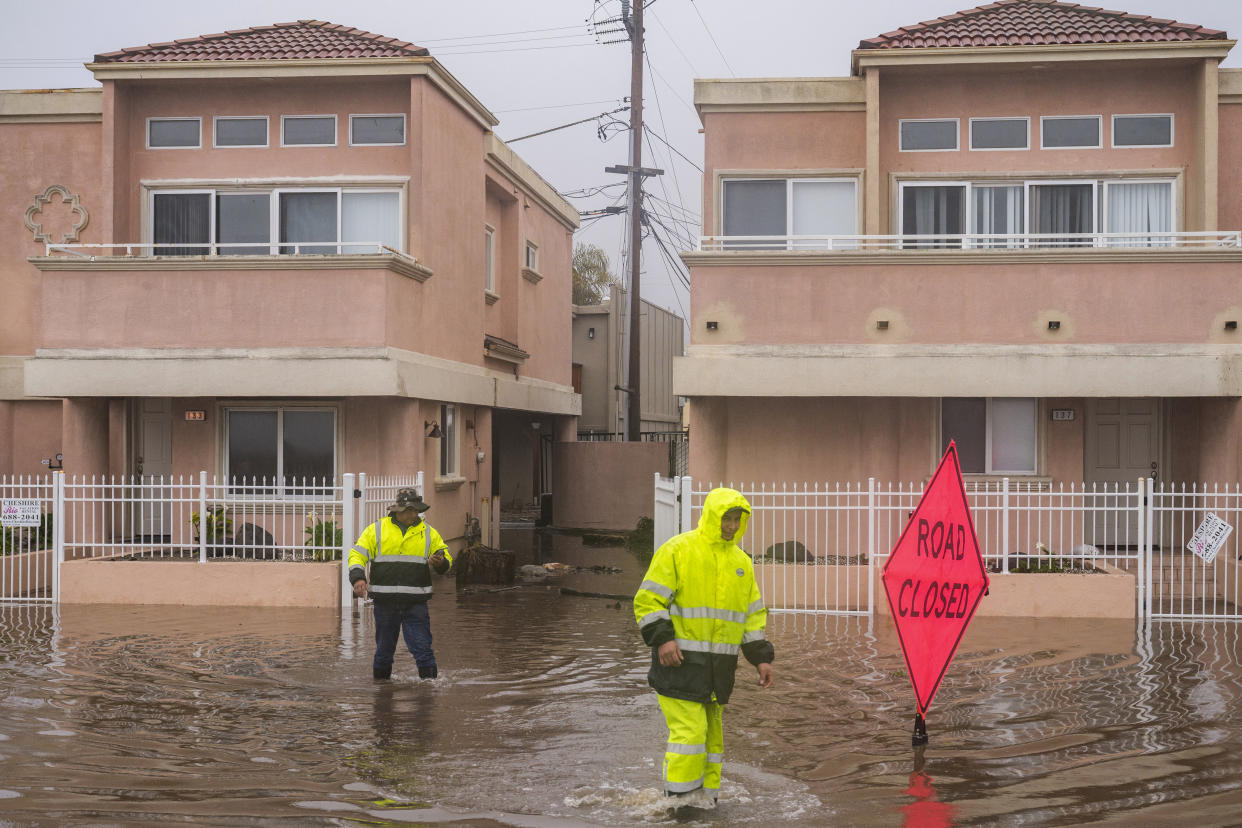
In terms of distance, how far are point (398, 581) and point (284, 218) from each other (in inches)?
406

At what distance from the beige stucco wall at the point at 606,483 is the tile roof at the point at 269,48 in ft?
33.9

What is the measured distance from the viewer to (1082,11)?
1783cm

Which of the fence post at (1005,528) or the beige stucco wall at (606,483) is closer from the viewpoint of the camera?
the fence post at (1005,528)

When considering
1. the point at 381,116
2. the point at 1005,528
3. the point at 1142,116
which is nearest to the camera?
the point at 1005,528

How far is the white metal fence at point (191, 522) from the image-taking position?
1524 centimetres

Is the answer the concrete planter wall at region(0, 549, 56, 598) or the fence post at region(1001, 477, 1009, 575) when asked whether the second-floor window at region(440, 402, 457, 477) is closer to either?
the concrete planter wall at region(0, 549, 56, 598)

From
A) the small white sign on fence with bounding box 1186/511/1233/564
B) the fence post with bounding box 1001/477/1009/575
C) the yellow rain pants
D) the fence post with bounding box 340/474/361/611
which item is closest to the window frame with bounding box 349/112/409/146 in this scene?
the fence post with bounding box 340/474/361/611

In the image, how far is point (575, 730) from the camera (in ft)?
29.1

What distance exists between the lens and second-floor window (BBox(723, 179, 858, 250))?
17.5 meters

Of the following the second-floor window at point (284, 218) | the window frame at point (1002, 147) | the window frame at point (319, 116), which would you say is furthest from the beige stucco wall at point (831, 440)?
the window frame at point (319, 116)

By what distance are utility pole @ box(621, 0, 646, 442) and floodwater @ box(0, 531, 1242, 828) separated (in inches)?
559

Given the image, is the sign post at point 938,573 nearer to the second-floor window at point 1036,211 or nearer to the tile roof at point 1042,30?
the second-floor window at point 1036,211

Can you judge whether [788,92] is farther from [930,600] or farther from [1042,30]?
[930,600]

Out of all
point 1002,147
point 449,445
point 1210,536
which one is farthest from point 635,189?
point 1210,536
